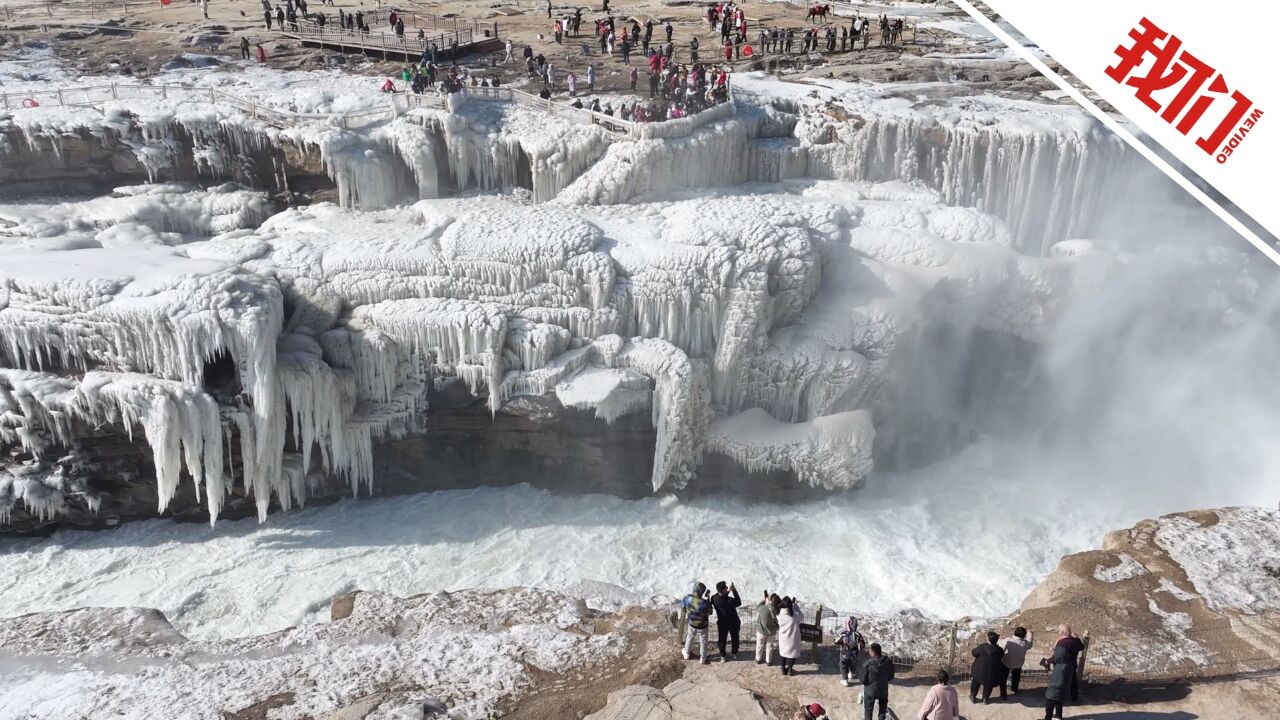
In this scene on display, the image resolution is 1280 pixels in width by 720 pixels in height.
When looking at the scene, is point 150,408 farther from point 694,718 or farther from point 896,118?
point 896,118

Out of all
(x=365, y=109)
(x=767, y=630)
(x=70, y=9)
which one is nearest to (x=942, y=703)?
(x=767, y=630)

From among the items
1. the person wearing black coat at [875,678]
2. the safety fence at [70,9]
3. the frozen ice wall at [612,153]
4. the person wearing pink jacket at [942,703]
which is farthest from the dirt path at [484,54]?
the person wearing pink jacket at [942,703]

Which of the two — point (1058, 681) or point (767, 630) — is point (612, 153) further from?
point (1058, 681)

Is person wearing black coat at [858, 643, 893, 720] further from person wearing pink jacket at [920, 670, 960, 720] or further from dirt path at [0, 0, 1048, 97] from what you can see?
dirt path at [0, 0, 1048, 97]

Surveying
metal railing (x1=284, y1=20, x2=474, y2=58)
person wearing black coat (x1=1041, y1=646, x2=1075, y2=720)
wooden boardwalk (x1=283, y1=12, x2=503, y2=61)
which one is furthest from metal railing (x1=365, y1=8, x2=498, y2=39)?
person wearing black coat (x1=1041, y1=646, x2=1075, y2=720)

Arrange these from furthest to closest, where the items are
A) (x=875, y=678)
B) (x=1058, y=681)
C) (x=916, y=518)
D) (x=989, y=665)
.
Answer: (x=916, y=518) → (x=989, y=665) → (x=1058, y=681) → (x=875, y=678)
